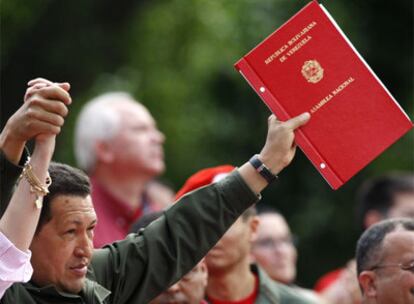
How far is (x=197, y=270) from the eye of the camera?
6281 millimetres

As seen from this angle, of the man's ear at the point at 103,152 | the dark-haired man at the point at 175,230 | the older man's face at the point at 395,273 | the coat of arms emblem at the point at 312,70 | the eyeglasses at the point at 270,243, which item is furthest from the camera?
the eyeglasses at the point at 270,243

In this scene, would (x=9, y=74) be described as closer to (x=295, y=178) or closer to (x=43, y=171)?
(x=295, y=178)

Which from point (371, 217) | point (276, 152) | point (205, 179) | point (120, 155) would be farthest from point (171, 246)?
point (371, 217)

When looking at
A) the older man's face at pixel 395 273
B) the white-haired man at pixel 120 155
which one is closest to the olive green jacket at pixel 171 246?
the older man's face at pixel 395 273

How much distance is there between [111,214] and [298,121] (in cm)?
330

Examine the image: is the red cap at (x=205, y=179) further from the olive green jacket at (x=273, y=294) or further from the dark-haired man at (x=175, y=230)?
the dark-haired man at (x=175, y=230)

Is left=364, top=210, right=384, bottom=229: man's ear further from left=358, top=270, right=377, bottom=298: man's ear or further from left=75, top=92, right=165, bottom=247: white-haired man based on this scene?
left=358, top=270, right=377, bottom=298: man's ear

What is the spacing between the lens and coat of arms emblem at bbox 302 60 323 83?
5402 millimetres

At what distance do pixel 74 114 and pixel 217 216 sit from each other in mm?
10261

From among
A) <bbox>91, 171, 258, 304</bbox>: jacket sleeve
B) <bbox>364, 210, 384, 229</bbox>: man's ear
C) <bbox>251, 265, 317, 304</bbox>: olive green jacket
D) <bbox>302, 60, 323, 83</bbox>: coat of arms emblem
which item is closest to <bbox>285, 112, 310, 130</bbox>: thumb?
<bbox>302, 60, 323, 83</bbox>: coat of arms emblem

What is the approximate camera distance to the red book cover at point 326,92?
17.6 ft

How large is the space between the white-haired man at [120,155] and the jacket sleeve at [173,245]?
10.4 feet

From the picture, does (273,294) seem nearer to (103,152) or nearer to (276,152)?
(276,152)

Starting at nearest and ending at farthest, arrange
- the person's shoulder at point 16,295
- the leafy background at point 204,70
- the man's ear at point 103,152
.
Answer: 1. the person's shoulder at point 16,295
2. the man's ear at point 103,152
3. the leafy background at point 204,70
